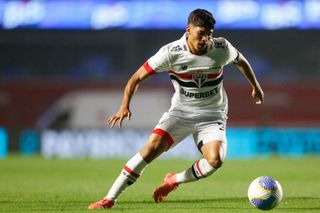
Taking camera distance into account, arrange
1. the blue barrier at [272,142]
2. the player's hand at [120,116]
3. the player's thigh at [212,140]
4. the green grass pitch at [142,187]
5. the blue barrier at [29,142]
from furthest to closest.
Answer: the blue barrier at [29,142] → the blue barrier at [272,142] → the green grass pitch at [142,187] → the player's thigh at [212,140] → the player's hand at [120,116]

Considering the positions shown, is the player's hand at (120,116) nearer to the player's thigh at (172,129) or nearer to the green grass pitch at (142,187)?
the player's thigh at (172,129)

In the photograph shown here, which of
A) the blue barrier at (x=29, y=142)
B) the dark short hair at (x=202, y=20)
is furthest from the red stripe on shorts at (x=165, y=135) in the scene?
the blue barrier at (x=29, y=142)

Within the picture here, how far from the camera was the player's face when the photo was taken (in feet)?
25.1

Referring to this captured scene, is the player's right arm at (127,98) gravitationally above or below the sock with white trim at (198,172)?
above

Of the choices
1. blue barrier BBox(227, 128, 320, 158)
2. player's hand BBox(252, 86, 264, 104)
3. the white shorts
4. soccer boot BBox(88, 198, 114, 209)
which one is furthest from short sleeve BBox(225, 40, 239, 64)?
blue barrier BBox(227, 128, 320, 158)

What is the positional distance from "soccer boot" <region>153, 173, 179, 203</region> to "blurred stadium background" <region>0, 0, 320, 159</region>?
16.8 metres

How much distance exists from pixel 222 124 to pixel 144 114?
17.7 m

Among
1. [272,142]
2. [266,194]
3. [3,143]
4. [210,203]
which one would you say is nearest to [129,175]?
[210,203]

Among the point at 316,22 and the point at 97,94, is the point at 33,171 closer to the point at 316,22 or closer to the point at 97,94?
the point at 97,94

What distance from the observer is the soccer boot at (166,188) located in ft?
27.6

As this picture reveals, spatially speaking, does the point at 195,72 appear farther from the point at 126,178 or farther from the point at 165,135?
the point at 126,178

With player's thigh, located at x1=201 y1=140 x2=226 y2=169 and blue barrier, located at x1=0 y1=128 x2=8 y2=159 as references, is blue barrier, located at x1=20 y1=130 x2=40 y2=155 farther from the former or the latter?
player's thigh, located at x1=201 y1=140 x2=226 y2=169

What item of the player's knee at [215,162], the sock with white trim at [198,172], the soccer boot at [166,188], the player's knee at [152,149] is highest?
the player's knee at [152,149]

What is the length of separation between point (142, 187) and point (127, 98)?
12.9 feet
